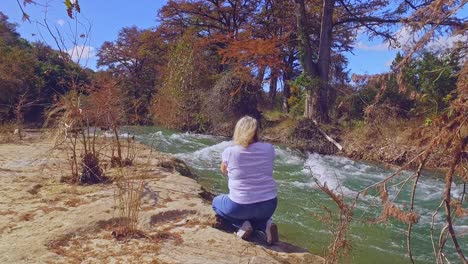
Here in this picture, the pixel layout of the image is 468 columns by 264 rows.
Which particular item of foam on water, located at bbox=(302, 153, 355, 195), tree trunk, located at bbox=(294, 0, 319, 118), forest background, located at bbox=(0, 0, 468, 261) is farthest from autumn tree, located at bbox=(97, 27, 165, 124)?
foam on water, located at bbox=(302, 153, 355, 195)

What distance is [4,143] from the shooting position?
8453 millimetres

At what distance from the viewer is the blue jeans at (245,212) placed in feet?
12.7

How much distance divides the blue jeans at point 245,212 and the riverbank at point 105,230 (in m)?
0.15

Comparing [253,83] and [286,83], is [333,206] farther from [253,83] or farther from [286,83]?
[286,83]

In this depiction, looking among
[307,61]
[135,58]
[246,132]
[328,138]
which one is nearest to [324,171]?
[328,138]

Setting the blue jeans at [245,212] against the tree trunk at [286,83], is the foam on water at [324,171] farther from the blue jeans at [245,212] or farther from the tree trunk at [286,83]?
the tree trunk at [286,83]

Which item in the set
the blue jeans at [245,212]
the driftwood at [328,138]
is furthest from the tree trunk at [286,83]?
the blue jeans at [245,212]

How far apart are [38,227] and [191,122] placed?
50.5 feet

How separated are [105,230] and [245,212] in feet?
3.77

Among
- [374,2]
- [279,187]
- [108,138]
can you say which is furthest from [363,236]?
[374,2]

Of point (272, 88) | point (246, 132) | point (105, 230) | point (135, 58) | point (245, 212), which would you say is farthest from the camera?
point (135, 58)

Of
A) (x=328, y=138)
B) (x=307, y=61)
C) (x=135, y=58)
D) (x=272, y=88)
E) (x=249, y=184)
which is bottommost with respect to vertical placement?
(x=328, y=138)

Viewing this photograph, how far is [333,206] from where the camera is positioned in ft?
21.2

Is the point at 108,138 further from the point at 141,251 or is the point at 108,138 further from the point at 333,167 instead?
the point at 333,167
